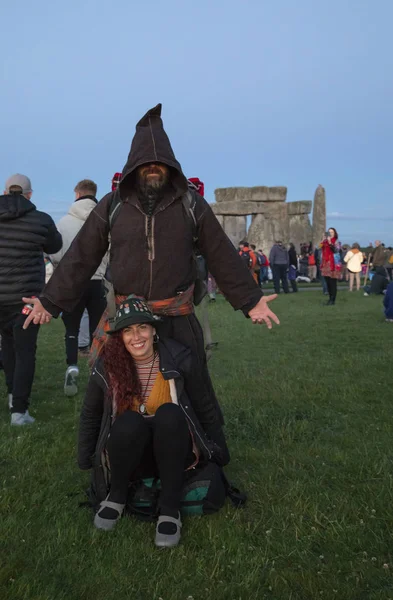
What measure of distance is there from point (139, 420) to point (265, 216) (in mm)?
34680

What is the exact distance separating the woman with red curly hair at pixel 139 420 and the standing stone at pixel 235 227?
111 ft

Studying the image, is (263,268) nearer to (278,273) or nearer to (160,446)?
(278,273)

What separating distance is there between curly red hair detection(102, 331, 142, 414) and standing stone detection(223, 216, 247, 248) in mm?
33981

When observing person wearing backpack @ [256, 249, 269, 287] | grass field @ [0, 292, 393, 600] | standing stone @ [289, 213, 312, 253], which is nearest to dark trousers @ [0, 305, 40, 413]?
grass field @ [0, 292, 393, 600]

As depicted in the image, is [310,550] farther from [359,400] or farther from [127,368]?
[359,400]

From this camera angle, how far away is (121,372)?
3.98 meters

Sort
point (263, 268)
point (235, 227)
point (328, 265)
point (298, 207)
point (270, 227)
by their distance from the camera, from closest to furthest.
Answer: point (328, 265) → point (263, 268) → point (270, 227) → point (235, 227) → point (298, 207)

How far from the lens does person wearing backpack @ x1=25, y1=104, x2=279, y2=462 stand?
4.09 metres

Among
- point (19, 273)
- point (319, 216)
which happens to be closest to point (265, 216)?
point (319, 216)

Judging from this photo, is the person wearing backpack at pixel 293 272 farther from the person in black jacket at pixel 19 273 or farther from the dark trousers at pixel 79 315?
the person in black jacket at pixel 19 273

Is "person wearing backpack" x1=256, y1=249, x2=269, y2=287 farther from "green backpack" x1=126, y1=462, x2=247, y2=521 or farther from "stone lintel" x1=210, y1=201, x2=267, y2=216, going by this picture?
"green backpack" x1=126, y1=462, x2=247, y2=521

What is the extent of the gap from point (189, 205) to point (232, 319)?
1182 cm

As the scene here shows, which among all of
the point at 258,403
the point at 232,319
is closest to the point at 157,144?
the point at 258,403

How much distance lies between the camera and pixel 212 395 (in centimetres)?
442
